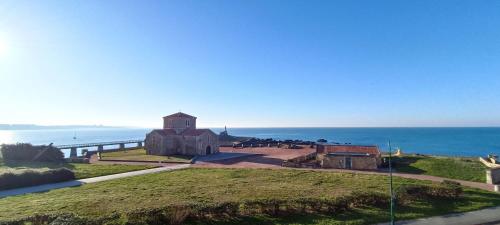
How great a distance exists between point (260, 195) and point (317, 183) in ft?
21.2

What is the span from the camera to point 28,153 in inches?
1642

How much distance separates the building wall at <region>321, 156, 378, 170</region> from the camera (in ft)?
110

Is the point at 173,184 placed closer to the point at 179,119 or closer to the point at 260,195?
the point at 260,195

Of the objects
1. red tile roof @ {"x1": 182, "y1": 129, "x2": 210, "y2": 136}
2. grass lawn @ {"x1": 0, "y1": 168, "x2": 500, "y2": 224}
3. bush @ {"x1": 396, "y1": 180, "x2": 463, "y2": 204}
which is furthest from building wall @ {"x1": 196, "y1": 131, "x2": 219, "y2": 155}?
bush @ {"x1": 396, "y1": 180, "x2": 463, "y2": 204}

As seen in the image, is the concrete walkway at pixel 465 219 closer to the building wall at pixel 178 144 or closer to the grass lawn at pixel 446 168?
Result: the grass lawn at pixel 446 168

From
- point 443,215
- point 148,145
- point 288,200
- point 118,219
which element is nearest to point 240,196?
point 288,200

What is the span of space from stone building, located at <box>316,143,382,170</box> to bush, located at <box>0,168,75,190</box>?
80.3 feet

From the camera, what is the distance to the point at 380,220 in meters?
15.3

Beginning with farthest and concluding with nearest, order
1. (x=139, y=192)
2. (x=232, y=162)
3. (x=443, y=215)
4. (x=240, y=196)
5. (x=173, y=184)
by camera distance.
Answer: (x=232, y=162) < (x=173, y=184) < (x=139, y=192) < (x=240, y=196) < (x=443, y=215)

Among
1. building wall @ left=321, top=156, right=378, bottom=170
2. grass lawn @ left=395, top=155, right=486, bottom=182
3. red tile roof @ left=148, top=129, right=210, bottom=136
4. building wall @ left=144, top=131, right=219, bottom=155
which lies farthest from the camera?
red tile roof @ left=148, top=129, right=210, bottom=136

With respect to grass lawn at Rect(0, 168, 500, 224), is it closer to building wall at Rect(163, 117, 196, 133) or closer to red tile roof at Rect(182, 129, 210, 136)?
red tile roof at Rect(182, 129, 210, 136)

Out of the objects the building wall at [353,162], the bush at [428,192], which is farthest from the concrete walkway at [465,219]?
the building wall at [353,162]

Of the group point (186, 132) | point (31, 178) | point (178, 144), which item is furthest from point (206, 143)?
point (31, 178)

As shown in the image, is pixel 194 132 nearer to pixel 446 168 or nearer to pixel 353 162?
pixel 353 162
